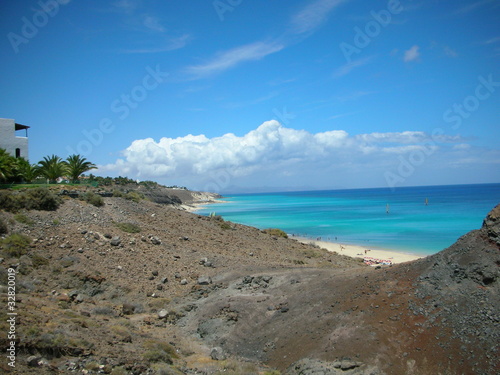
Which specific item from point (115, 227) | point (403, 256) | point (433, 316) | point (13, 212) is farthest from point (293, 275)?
point (403, 256)

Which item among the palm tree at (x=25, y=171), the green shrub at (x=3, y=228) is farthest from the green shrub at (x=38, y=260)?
the palm tree at (x=25, y=171)

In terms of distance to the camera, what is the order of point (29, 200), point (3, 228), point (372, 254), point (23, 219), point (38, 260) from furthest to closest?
point (372, 254), point (29, 200), point (23, 219), point (3, 228), point (38, 260)

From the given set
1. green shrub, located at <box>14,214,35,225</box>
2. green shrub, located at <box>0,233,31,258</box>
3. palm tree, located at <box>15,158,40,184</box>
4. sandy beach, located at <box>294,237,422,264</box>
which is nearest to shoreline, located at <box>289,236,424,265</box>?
sandy beach, located at <box>294,237,422,264</box>

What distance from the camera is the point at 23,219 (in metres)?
22.6

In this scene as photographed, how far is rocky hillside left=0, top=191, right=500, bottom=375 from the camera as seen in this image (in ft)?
33.6

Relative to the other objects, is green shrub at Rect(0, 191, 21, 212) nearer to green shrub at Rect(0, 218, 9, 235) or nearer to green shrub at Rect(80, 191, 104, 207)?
green shrub at Rect(0, 218, 9, 235)

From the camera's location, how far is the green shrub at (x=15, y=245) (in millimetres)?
18753

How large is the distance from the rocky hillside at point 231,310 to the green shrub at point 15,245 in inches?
3.6

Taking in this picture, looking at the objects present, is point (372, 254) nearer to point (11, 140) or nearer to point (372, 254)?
point (372, 254)

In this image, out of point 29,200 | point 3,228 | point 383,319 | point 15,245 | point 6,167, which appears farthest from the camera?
point 6,167

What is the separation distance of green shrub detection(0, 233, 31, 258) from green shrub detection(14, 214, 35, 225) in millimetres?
2044

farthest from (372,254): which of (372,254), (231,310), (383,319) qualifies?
(383,319)

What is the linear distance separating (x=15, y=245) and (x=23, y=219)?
364 centimetres

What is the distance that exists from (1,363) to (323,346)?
906 centimetres
